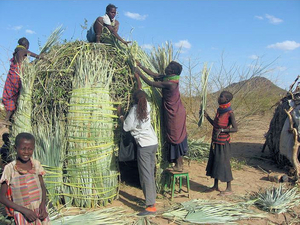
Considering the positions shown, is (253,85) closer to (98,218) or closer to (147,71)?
(147,71)

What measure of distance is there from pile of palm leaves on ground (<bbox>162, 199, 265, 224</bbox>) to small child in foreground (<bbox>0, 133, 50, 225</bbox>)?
193 centimetres

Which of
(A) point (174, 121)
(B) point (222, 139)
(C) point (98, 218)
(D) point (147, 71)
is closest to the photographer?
(C) point (98, 218)

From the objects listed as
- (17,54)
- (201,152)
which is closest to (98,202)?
(17,54)

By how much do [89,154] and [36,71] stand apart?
1.57 m

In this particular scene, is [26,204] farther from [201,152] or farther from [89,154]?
[201,152]

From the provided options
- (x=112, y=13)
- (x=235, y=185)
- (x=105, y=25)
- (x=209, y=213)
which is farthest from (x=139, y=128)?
(x=235, y=185)

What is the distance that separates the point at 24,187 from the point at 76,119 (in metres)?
1.59

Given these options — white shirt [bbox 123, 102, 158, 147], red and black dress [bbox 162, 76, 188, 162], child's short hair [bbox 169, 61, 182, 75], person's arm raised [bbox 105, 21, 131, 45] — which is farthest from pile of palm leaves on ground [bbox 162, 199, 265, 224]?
person's arm raised [bbox 105, 21, 131, 45]

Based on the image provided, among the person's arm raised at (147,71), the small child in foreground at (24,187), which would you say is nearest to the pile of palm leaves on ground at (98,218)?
the small child in foreground at (24,187)

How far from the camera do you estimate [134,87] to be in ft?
15.4

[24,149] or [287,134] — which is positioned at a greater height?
[24,149]

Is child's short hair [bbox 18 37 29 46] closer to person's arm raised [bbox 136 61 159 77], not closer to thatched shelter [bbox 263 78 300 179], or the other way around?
person's arm raised [bbox 136 61 159 77]

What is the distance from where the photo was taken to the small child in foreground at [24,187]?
8.46 feet

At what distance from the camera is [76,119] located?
4.14 metres
